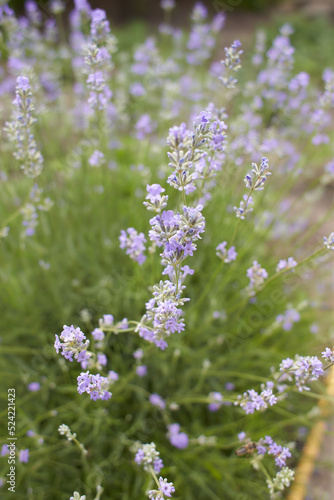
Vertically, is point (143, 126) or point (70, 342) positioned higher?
point (143, 126)

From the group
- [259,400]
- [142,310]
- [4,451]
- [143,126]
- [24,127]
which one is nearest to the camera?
[259,400]

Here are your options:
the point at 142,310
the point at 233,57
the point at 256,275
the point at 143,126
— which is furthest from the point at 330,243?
the point at 143,126

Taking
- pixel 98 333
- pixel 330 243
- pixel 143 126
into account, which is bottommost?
pixel 98 333

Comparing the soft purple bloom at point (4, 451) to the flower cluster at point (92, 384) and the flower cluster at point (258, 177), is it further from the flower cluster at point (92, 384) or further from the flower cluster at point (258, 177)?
the flower cluster at point (258, 177)

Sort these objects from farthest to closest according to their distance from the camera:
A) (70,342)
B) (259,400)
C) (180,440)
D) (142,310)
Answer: (142,310) < (180,440) < (259,400) < (70,342)

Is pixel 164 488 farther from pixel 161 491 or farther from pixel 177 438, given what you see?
pixel 177 438

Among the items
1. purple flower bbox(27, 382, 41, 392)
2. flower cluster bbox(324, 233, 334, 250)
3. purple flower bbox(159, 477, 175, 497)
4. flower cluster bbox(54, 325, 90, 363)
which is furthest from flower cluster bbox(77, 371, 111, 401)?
purple flower bbox(27, 382, 41, 392)

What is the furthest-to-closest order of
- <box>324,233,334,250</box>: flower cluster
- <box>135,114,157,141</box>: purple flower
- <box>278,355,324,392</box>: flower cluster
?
<box>135,114,157,141</box>: purple flower
<box>324,233,334,250</box>: flower cluster
<box>278,355,324,392</box>: flower cluster

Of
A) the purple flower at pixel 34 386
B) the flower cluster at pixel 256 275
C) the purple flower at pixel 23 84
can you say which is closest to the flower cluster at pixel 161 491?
the flower cluster at pixel 256 275

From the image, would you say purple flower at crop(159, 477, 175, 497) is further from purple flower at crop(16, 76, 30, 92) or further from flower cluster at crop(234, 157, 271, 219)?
purple flower at crop(16, 76, 30, 92)

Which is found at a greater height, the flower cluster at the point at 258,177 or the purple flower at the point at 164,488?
the flower cluster at the point at 258,177

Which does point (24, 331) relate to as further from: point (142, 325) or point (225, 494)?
point (225, 494)

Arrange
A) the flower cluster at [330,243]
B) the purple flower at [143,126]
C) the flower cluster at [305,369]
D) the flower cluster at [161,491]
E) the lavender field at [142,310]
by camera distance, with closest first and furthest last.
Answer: the flower cluster at [161,491], the flower cluster at [305,369], the flower cluster at [330,243], the lavender field at [142,310], the purple flower at [143,126]

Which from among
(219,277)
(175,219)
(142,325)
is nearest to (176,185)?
(175,219)
